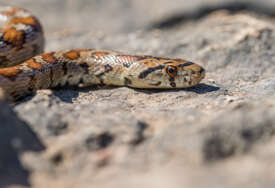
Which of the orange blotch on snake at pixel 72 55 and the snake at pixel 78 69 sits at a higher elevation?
the orange blotch on snake at pixel 72 55

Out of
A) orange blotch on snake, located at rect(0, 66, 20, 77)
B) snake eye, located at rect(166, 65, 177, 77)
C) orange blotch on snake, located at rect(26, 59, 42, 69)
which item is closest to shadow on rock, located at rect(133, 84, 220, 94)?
snake eye, located at rect(166, 65, 177, 77)

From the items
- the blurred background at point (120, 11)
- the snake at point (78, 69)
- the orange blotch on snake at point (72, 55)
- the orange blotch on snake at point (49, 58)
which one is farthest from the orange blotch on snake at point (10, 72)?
the blurred background at point (120, 11)

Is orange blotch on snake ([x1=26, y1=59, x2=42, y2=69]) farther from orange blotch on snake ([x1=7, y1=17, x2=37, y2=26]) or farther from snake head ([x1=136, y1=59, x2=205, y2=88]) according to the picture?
orange blotch on snake ([x1=7, y1=17, x2=37, y2=26])

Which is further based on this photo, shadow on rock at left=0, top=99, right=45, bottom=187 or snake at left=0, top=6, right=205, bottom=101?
snake at left=0, top=6, right=205, bottom=101

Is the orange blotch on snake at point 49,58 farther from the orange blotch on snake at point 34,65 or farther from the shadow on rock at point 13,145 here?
the shadow on rock at point 13,145

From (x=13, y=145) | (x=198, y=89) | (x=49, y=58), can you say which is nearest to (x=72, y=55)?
(x=49, y=58)

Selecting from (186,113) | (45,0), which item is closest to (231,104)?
(186,113)

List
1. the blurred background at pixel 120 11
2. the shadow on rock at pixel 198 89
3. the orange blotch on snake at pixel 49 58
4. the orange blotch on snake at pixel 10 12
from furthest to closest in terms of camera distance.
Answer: the blurred background at pixel 120 11
the orange blotch on snake at pixel 10 12
the orange blotch on snake at pixel 49 58
the shadow on rock at pixel 198 89

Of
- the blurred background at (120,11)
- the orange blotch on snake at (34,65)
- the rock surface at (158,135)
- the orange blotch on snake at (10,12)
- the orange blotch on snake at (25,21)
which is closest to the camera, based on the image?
the rock surface at (158,135)
